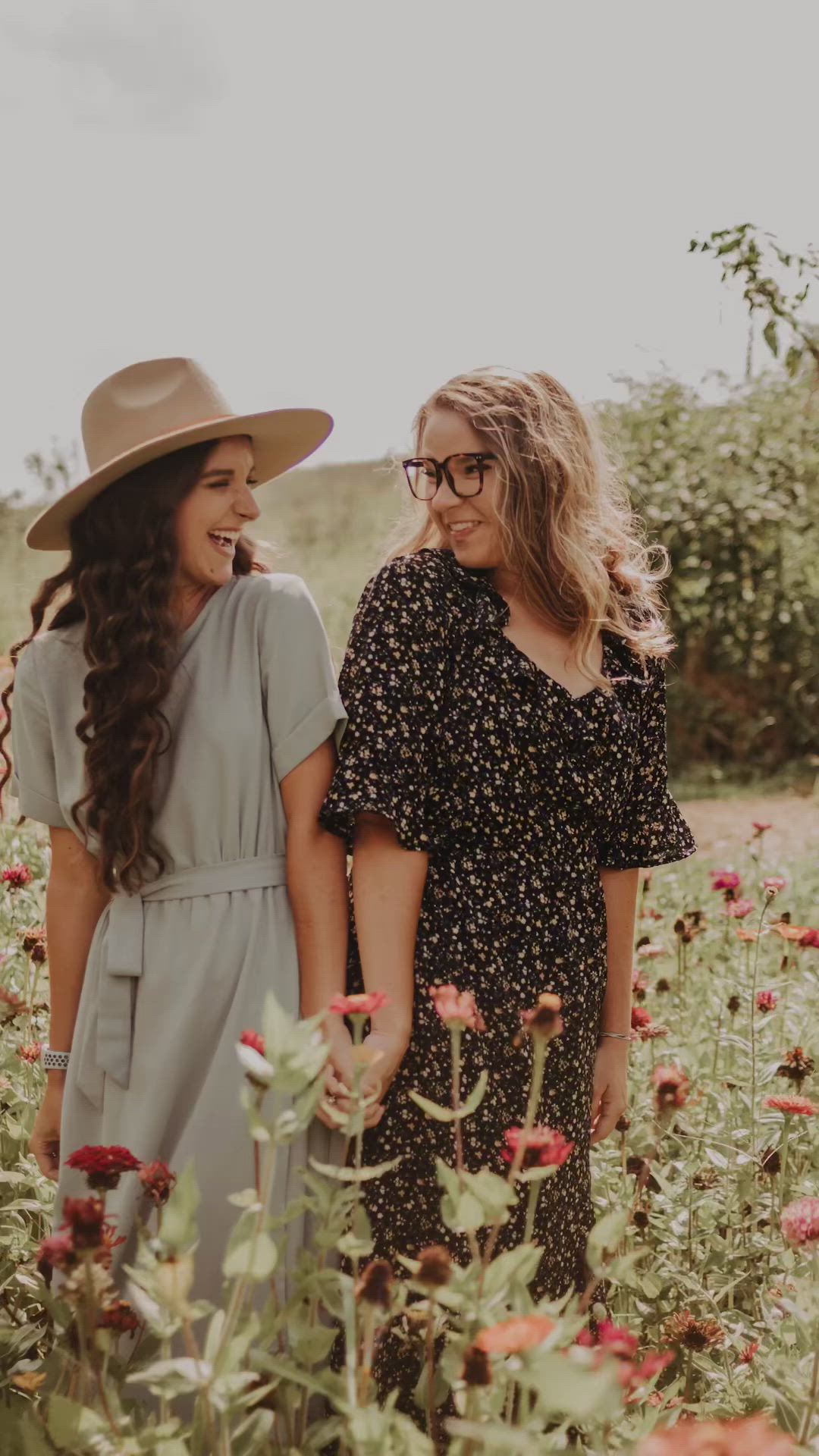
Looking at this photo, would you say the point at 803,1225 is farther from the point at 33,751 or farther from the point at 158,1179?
the point at 33,751

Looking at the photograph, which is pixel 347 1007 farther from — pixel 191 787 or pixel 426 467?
pixel 426 467

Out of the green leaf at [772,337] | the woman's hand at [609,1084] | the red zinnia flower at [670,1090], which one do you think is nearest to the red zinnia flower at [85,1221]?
the red zinnia flower at [670,1090]

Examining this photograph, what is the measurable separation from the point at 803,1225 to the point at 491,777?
73 cm

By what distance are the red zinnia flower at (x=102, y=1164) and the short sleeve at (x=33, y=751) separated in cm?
60

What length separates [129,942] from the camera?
181 cm

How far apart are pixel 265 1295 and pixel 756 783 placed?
7.94 meters

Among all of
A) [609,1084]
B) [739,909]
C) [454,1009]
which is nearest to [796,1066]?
[609,1084]

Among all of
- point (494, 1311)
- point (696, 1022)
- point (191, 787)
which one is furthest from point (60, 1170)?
point (696, 1022)

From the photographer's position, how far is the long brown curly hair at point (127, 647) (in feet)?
5.69

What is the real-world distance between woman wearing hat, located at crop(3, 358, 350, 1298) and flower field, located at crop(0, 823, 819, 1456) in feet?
0.27

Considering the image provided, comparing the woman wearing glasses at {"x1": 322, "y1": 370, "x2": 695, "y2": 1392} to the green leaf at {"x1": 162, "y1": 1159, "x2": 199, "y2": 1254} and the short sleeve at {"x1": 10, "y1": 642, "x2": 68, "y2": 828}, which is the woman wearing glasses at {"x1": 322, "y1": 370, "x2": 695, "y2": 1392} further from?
the green leaf at {"x1": 162, "y1": 1159, "x2": 199, "y2": 1254}

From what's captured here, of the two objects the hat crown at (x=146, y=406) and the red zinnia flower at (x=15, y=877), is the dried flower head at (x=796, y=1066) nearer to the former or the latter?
the hat crown at (x=146, y=406)

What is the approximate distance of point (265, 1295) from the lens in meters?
1.68

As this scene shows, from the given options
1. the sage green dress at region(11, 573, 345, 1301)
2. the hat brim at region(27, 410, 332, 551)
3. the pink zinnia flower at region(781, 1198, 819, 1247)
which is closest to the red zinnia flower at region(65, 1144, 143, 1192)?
the sage green dress at region(11, 573, 345, 1301)
